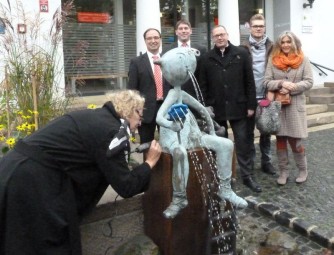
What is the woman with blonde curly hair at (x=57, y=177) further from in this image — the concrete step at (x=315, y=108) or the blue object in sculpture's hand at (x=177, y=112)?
the concrete step at (x=315, y=108)

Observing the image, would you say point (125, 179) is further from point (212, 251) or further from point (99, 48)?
point (99, 48)

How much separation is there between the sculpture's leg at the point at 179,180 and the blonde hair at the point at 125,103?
0.46 meters

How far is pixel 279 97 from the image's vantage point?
15.4 ft

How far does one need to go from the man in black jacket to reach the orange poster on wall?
4715 millimetres

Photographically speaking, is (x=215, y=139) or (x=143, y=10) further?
(x=143, y=10)

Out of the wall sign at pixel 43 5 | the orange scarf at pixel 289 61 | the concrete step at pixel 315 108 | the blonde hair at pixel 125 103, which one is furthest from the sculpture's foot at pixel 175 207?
the concrete step at pixel 315 108

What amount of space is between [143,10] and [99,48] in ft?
4.14

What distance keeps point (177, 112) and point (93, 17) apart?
6549 millimetres

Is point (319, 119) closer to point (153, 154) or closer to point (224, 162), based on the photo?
point (224, 162)

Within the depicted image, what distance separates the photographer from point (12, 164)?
242 cm

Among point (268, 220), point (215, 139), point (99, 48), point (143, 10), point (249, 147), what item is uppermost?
point (143, 10)

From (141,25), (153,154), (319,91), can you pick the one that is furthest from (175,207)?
(319,91)

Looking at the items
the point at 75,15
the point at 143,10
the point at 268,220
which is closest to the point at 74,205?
the point at 268,220

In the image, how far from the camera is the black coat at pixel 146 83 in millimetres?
4473
